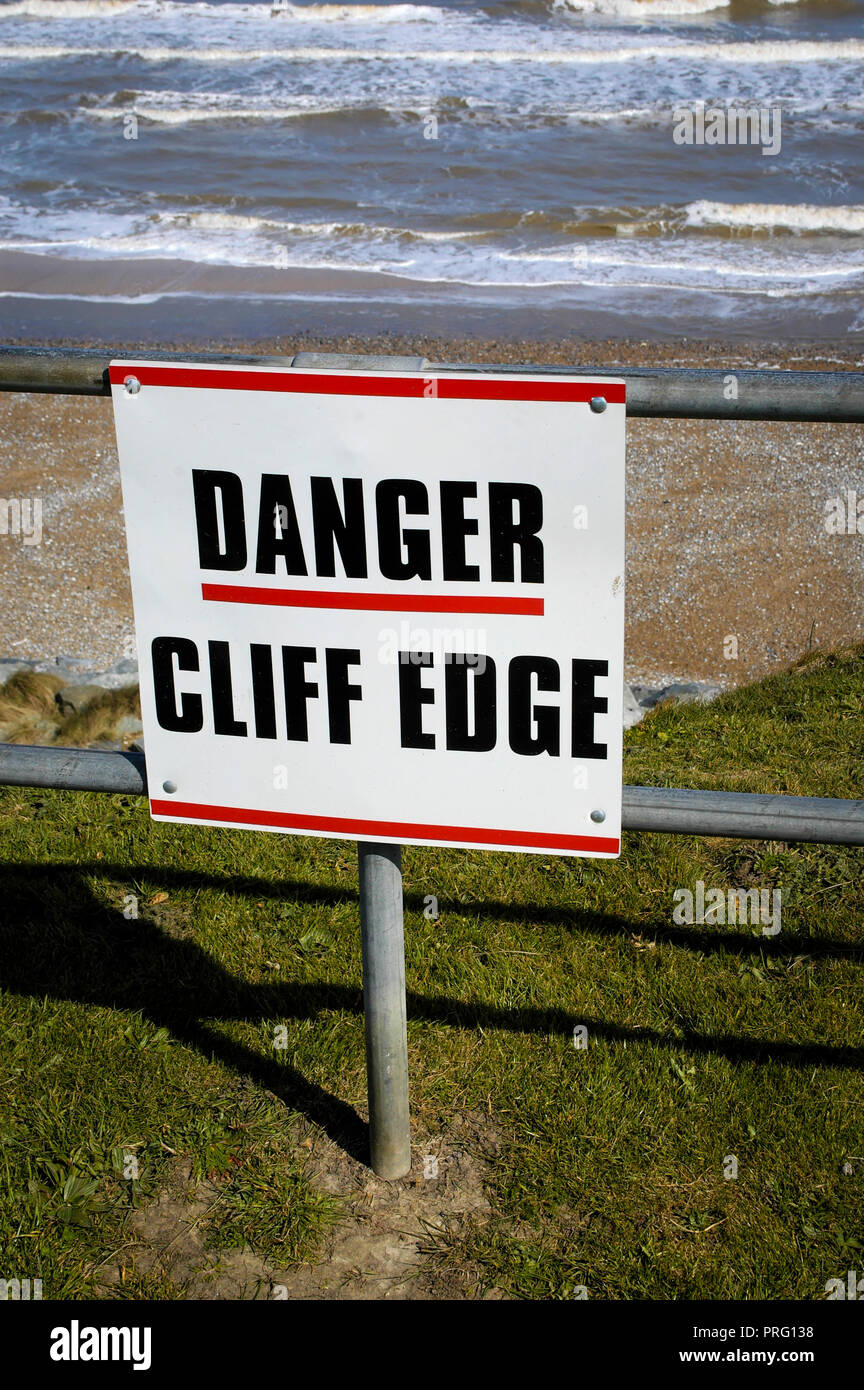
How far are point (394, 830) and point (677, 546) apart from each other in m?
5.54

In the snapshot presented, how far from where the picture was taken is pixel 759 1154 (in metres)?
2.60

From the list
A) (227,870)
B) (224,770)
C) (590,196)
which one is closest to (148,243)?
(590,196)

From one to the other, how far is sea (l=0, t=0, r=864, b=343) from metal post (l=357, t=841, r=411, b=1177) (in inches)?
390

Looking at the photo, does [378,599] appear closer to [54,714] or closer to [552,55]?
[54,714]

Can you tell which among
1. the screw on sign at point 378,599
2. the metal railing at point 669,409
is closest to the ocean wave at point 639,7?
the metal railing at point 669,409

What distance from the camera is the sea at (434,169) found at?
12562 millimetres

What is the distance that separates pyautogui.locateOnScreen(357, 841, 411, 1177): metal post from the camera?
2.29 m

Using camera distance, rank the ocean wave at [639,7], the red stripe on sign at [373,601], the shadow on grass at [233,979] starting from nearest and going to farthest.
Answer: the red stripe on sign at [373,601] → the shadow on grass at [233,979] → the ocean wave at [639,7]

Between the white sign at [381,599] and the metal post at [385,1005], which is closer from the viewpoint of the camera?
the white sign at [381,599]

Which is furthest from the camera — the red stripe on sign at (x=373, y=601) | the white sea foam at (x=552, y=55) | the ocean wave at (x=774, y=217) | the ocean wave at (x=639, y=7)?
the ocean wave at (x=639, y=7)

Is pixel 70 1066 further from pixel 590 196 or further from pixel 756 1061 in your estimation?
pixel 590 196

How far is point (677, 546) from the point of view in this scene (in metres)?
7.40

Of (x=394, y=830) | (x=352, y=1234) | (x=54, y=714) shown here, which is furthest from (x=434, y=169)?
(x=352, y=1234)

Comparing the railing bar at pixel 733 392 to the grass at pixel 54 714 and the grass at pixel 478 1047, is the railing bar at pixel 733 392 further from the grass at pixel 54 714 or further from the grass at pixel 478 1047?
the grass at pixel 54 714
